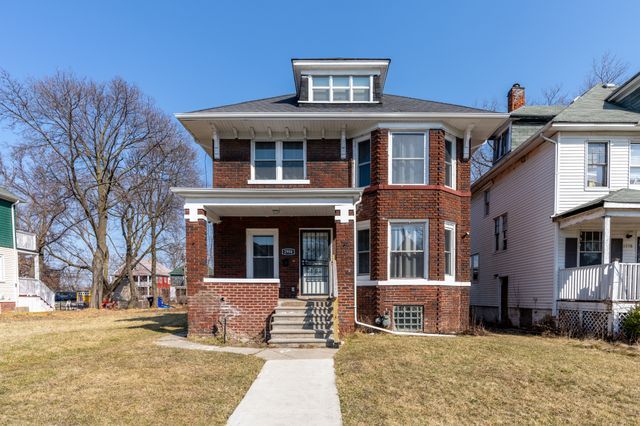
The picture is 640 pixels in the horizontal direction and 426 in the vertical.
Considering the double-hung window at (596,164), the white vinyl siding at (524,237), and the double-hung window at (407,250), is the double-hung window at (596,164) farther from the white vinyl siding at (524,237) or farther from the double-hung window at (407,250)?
the double-hung window at (407,250)

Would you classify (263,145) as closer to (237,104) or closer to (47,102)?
(237,104)

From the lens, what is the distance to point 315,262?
38.5 feet

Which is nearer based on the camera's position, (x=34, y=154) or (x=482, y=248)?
(x=482, y=248)

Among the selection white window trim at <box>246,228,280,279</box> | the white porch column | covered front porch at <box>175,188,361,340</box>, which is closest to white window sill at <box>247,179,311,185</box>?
covered front porch at <box>175,188,361,340</box>

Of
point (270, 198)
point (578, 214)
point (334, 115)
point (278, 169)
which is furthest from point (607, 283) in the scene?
point (278, 169)

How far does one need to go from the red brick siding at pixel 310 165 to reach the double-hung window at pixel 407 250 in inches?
84.2

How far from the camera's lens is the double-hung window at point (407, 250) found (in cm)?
1096

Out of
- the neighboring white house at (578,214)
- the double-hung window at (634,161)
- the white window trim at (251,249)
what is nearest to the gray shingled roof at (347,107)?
the neighboring white house at (578,214)

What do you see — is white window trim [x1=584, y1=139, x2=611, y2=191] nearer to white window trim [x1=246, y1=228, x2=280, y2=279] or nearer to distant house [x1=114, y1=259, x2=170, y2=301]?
white window trim [x1=246, y1=228, x2=280, y2=279]

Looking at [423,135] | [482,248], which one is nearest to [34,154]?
[423,135]

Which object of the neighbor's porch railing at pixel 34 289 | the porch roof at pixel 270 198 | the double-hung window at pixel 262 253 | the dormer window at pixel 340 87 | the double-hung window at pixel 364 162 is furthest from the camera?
the neighbor's porch railing at pixel 34 289

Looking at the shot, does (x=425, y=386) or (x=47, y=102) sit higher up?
(x=47, y=102)

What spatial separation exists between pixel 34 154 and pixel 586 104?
29371 mm

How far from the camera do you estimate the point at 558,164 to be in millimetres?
11727
